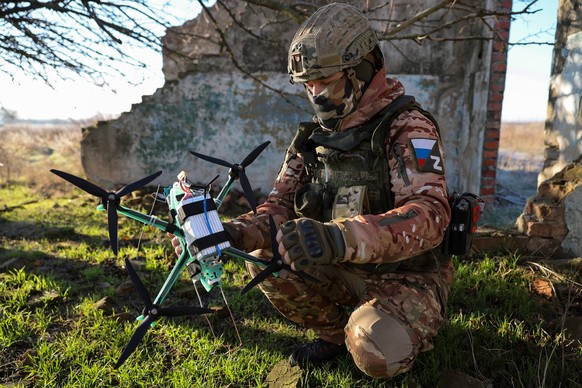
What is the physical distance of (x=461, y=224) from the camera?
1.87 m

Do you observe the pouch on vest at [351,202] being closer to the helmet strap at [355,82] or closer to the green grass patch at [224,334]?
the helmet strap at [355,82]

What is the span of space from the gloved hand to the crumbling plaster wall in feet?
15.6

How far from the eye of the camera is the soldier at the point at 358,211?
1.56 metres

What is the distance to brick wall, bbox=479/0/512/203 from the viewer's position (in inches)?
224

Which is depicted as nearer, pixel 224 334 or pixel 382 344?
pixel 382 344

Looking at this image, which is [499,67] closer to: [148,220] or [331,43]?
[331,43]

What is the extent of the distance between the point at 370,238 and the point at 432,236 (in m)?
0.28

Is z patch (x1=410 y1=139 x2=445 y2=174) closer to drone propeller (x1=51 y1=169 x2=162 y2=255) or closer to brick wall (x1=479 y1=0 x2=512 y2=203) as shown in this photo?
drone propeller (x1=51 y1=169 x2=162 y2=255)

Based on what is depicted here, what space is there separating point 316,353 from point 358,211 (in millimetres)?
734

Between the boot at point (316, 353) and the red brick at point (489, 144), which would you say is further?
the red brick at point (489, 144)

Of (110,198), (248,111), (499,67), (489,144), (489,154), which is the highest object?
(499,67)

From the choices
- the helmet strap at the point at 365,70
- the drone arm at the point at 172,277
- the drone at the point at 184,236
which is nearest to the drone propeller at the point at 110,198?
the drone at the point at 184,236

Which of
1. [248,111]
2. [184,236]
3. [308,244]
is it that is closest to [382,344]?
[308,244]

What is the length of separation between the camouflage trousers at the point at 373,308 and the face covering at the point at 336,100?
27.8 inches
